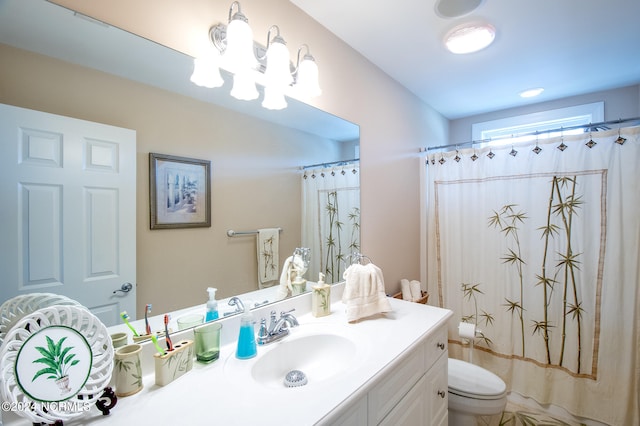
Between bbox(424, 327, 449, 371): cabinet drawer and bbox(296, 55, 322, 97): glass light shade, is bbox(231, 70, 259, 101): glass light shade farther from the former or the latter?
bbox(424, 327, 449, 371): cabinet drawer

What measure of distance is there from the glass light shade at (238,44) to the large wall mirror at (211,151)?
5.0 inches

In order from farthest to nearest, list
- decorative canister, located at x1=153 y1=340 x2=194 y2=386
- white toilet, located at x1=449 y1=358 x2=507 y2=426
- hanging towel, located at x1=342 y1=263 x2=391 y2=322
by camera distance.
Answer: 1. white toilet, located at x1=449 y1=358 x2=507 y2=426
2. hanging towel, located at x1=342 y1=263 x2=391 y2=322
3. decorative canister, located at x1=153 y1=340 x2=194 y2=386

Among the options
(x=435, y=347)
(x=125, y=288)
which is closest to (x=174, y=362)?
(x=125, y=288)

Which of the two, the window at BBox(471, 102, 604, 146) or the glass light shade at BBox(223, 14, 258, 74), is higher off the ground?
the window at BBox(471, 102, 604, 146)

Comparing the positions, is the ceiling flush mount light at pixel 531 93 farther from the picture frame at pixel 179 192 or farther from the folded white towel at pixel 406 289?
the picture frame at pixel 179 192

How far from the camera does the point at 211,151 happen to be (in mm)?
1106

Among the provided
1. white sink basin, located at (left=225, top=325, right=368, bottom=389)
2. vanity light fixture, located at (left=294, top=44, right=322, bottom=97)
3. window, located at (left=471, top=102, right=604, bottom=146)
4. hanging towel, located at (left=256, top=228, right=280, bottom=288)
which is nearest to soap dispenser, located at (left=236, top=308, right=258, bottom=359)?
white sink basin, located at (left=225, top=325, right=368, bottom=389)

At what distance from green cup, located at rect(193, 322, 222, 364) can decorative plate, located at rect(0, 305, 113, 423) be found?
0.25 meters

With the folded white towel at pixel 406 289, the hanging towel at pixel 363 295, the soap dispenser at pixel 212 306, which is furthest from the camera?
the folded white towel at pixel 406 289

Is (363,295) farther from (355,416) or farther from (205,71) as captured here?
(205,71)

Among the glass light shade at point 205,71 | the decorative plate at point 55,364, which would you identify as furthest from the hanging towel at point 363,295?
the glass light shade at point 205,71

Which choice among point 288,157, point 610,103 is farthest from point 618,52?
point 288,157

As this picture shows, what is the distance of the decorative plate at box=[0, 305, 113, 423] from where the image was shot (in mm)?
588

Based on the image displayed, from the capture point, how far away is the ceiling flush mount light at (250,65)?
1007 millimetres
